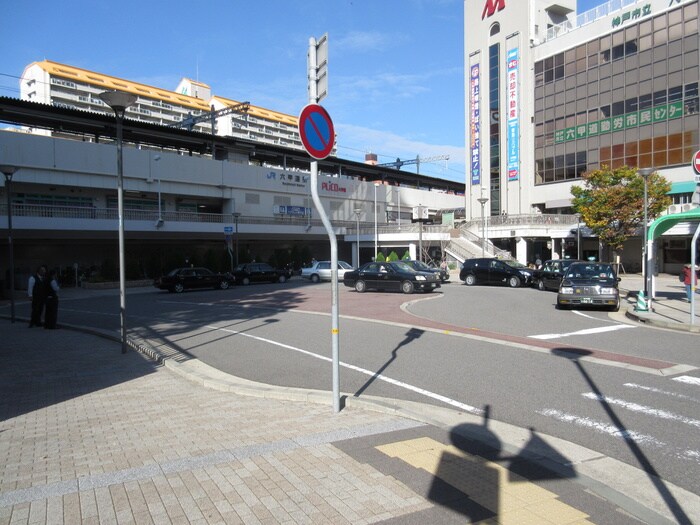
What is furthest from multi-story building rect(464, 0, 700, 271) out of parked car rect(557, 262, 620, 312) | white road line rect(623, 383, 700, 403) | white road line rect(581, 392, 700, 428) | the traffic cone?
white road line rect(581, 392, 700, 428)

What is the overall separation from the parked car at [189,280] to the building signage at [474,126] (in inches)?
1362

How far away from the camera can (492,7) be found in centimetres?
5606

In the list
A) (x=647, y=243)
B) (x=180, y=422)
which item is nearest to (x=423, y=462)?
→ (x=180, y=422)

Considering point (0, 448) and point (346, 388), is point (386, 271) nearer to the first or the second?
point (346, 388)

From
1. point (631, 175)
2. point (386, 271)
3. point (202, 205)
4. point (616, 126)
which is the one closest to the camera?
point (386, 271)

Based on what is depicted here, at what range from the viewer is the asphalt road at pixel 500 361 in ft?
19.5

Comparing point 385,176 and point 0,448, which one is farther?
point 385,176

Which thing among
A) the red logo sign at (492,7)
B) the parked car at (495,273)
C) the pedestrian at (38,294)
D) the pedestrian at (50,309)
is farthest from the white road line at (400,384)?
the red logo sign at (492,7)

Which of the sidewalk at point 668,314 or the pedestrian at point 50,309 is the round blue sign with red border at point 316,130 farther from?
the pedestrian at point 50,309

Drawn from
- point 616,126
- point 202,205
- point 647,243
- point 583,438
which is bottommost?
point 583,438

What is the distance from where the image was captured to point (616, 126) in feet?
150

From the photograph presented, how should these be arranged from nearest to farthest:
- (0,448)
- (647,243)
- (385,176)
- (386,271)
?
Result: (0,448) < (647,243) < (386,271) < (385,176)

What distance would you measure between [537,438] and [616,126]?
47331 mm

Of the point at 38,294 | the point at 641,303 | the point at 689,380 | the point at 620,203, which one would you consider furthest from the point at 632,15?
the point at 38,294
